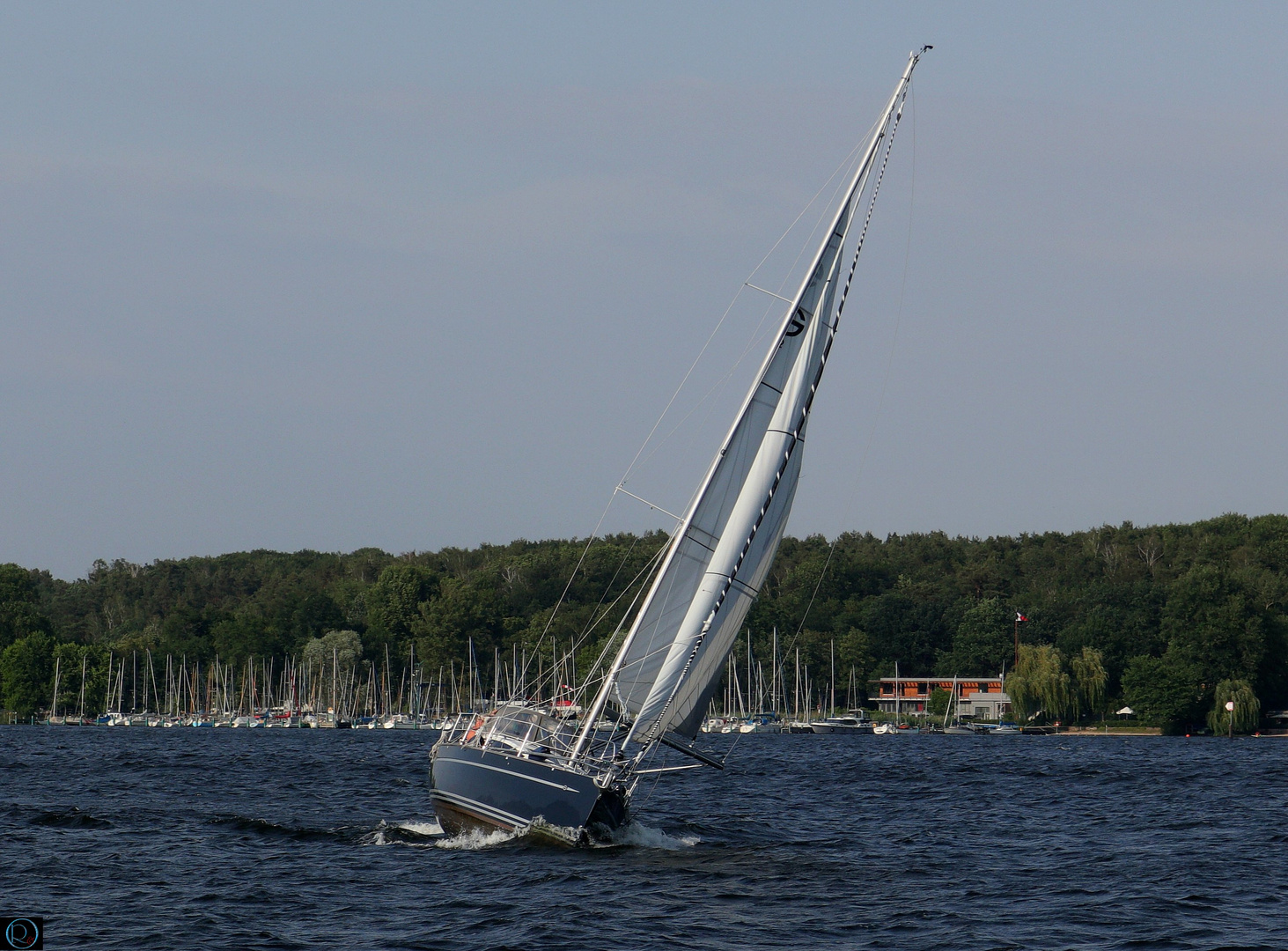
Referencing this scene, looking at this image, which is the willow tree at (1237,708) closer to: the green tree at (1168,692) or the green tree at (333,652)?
the green tree at (1168,692)

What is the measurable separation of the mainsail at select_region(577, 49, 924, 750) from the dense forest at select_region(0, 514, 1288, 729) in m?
75.8

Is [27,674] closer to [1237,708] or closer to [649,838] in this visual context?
[1237,708]

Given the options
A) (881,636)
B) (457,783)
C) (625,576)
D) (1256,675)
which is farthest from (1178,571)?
(457,783)

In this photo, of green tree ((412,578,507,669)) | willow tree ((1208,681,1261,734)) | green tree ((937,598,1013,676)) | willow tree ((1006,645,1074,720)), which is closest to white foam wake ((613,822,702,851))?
willow tree ((1208,681,1261,734))

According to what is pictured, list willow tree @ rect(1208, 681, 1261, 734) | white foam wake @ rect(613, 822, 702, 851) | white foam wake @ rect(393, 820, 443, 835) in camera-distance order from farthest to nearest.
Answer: willow tree @ rect(1208, 681, 1261, 734) < white foam wake @ rect(393, 820, 443, 835) < white foam wake @ rect(613, 822, 702, 851)

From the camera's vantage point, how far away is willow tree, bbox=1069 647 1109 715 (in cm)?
10544

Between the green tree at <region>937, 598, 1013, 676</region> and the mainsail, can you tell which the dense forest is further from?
the mainsail

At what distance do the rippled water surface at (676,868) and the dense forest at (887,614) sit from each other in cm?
5177

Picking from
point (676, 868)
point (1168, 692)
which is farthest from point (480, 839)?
point (1168, 692)

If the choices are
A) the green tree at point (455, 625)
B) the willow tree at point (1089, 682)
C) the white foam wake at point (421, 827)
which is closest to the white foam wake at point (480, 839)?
the white foam wake at point (421, 827)

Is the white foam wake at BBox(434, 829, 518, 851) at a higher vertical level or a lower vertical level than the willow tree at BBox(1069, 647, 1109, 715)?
lower

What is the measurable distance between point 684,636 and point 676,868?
3.98m

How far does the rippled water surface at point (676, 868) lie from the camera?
65.1 feet

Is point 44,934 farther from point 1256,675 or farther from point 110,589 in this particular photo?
point 110,589
